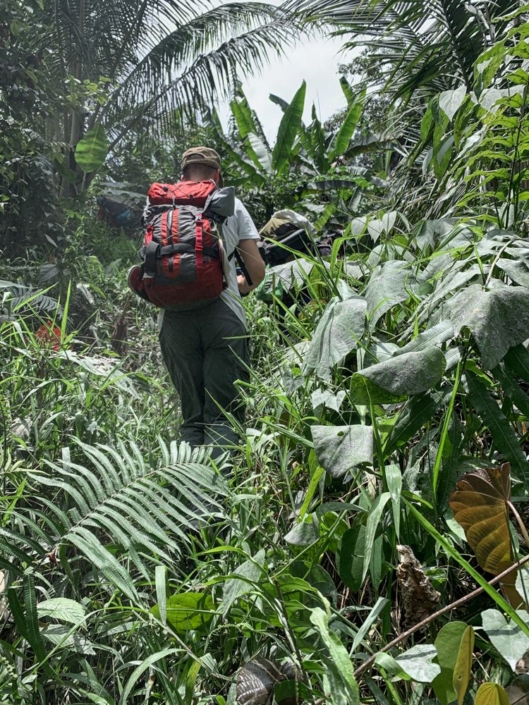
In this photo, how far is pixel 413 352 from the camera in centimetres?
121

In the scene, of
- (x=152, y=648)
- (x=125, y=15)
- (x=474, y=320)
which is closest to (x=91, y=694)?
(x=152, y=648)

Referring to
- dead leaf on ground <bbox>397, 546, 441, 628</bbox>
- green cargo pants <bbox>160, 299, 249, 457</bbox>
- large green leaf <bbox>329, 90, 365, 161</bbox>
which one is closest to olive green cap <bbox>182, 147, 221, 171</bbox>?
green cargo pants <bbox>160, 299, 249, 457</bbox>

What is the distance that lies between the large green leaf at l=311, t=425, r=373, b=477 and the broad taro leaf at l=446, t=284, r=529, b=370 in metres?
0.24

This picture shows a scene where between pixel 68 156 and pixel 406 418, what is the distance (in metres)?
8.15

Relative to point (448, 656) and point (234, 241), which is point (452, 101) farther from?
point (448, 656)

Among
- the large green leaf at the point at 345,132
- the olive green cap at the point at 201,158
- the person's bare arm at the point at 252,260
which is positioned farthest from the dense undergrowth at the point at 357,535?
the large green leaf at the point at 345,132

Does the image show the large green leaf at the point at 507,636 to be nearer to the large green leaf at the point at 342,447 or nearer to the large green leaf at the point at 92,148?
the large green leaf at the point at 342,447

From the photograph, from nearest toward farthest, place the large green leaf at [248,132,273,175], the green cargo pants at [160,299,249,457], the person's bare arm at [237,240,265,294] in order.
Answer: the green cargo pants at [160,299,249,457] < the person's bare arm at [237,240,265,294] < the large green leaf at [248,132,273,175]

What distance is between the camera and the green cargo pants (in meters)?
2.82

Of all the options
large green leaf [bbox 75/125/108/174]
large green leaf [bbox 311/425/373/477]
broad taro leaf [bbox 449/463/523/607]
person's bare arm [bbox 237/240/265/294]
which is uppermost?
large green leaf [bbox 75/125/108/174]

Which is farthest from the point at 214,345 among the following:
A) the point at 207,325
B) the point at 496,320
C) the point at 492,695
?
the point at 492,695

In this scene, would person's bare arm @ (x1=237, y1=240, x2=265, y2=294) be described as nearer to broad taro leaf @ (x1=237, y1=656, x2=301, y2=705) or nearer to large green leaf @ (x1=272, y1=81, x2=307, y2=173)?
broad taro leaf @ (x1=237, y1=656, x2=301, y2=705)

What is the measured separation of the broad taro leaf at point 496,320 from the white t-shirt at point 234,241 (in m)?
1.67

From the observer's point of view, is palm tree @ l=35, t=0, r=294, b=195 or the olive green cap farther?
palm tree @ l=35, t=0, r=294, b=195
